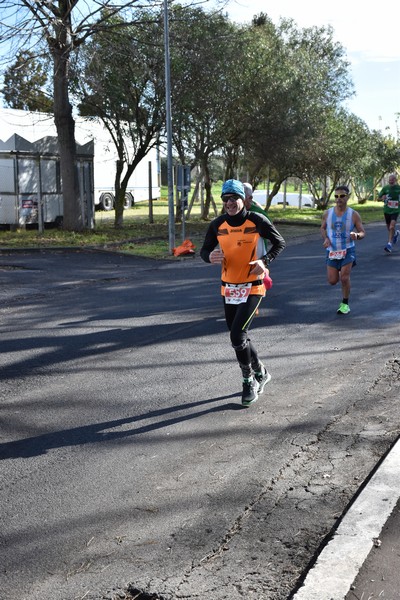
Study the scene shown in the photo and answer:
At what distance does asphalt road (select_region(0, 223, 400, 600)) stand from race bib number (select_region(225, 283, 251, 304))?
83cm

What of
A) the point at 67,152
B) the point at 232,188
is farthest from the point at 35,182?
the point at 232,188

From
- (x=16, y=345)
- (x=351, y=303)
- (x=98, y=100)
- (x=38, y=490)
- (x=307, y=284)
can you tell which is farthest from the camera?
(x=98, y=100)

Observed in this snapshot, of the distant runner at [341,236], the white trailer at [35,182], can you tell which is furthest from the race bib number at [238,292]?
the white trailer at [35,182]

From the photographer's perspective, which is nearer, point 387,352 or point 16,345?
point 387,352

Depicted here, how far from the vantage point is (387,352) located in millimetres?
8602

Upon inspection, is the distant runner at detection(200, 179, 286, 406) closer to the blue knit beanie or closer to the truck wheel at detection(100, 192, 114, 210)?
the blue knit beanie

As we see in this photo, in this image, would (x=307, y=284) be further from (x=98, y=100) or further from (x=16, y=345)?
(x=98, y=100)

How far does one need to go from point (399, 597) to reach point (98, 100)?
25624 mm

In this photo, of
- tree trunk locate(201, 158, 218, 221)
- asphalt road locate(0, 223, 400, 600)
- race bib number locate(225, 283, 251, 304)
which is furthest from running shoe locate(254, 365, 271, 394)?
tree trunk locate(201, 158, 218, 221)

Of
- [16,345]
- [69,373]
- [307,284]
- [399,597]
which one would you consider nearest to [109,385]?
[69,373]

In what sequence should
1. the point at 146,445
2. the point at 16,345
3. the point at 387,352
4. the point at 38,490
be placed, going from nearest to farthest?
the point at 38,490
the point at 146,445
the point at 387,352
the point at 16,345

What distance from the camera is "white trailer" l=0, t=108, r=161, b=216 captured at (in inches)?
1056

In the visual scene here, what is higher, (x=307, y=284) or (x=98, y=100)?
(x=98, y=100)

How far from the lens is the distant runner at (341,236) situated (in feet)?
35.3
